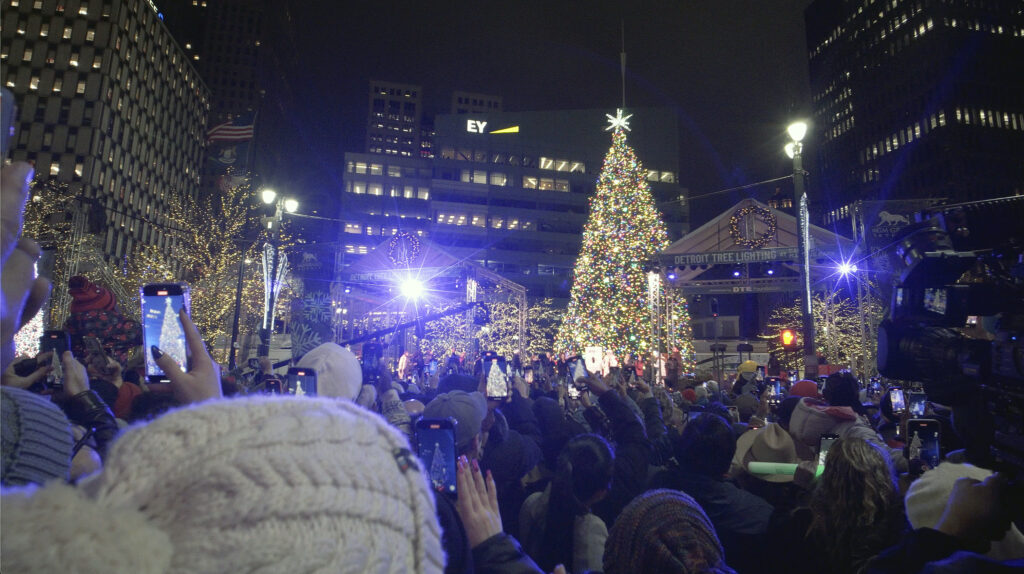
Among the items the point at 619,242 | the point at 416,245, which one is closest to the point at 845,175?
the point at 619,242

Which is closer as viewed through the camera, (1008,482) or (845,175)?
(1008,482)

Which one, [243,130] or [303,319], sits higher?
[243,130]

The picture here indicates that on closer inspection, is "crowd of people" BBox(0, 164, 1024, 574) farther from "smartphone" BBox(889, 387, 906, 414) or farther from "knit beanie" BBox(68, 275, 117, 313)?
"smartphone" BBox(889, 387, 906, 414)

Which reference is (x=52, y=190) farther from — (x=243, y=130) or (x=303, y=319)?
(x=303, y=319)

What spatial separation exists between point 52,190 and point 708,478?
1478 inches

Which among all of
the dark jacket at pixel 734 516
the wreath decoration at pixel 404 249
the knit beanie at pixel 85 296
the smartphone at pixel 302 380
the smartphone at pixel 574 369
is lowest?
the dark jacket at pixel 734 516

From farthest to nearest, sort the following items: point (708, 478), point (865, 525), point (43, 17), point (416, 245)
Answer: point (43, 17)
point (416, 245)
point (708, 478)
point (865, 525)

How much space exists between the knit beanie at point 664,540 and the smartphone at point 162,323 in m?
2.68

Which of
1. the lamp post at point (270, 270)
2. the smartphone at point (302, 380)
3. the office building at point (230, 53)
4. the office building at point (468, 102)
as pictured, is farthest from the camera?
the office building at point (468, 102)

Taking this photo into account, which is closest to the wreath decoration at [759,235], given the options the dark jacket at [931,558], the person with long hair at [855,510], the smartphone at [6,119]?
the person with long hair at [855,510]

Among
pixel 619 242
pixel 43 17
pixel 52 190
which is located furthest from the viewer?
pixel 43 17

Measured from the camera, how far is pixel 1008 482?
7.91ft

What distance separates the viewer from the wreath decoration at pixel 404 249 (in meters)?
25.0

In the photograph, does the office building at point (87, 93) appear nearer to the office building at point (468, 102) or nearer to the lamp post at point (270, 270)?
the lamp post at point (270, 270)
